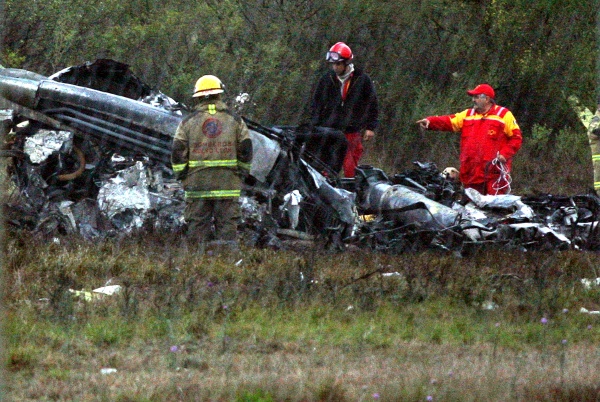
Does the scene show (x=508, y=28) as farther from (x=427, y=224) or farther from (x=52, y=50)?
(x=427, y=224)

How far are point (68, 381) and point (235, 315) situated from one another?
79.2 inches

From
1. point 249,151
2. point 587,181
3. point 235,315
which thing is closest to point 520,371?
point 235,315

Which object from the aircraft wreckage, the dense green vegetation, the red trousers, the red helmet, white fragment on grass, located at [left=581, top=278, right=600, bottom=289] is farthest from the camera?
the dense green vegetation

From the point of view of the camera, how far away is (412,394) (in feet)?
17.4

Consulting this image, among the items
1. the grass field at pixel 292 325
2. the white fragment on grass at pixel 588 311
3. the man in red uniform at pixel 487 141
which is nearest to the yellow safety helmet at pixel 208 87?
the grass field at pixel 292 325

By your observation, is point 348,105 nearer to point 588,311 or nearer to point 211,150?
point 211,150

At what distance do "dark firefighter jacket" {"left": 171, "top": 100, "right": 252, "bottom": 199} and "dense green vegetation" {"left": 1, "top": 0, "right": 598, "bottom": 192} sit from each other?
952 cm

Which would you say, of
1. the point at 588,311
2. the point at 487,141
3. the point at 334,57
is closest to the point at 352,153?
the point at 334,57

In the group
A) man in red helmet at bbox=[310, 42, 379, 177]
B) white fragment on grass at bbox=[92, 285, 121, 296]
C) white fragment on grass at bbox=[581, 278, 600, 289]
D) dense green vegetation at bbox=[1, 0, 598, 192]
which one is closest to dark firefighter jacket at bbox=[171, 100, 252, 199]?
white fragment on grass at bbox=[92, 285, 121, 296]

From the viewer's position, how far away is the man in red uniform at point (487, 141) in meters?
13.5

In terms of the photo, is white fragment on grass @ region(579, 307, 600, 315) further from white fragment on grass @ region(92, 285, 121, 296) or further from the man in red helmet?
the man in red helmet

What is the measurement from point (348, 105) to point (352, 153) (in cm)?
56

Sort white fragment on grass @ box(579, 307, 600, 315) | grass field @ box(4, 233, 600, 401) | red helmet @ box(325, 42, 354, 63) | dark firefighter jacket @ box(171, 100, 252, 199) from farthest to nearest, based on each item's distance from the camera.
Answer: red helmet @ box(325, 42, 354, 63)
dark firefighter jacket @ box(171, 100, 252, 199)
white fragment on grass @ box(579, 307, 600, 315)
grass field @ box(4, 233, 600, 401)

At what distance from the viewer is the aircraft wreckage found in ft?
37.7
